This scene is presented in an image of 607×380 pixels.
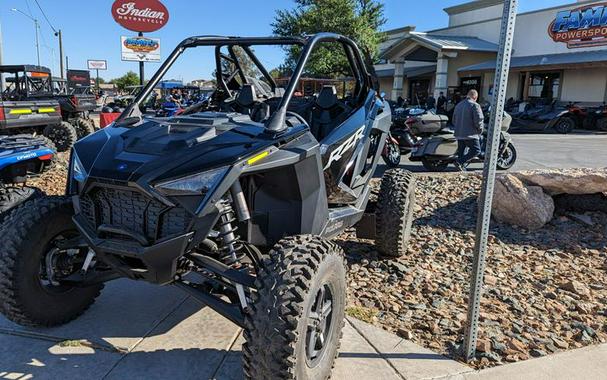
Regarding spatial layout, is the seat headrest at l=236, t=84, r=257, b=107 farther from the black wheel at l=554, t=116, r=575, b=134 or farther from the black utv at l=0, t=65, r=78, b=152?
the black wheel at l=554, t=116, r=575, b=134

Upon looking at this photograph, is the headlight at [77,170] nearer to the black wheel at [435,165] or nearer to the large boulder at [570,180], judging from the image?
the large boulder at [570,180]

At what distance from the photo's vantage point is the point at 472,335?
2.95 meters

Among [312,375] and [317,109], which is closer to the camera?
[312,375]

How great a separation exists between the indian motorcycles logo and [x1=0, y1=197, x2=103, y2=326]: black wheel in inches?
1007

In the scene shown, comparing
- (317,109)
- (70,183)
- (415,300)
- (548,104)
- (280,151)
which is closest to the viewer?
(280,151)

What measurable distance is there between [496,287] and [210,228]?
2767mm

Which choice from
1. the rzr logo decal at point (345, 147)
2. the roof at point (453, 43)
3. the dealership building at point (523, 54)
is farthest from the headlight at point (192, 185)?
the roof at point (453, 43)

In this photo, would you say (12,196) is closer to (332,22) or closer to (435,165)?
(435,165)

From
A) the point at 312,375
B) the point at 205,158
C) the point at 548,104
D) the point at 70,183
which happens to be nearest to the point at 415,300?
the point at 312,375

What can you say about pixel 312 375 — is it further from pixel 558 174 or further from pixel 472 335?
pixel 558 174

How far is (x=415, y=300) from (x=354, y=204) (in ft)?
2.92

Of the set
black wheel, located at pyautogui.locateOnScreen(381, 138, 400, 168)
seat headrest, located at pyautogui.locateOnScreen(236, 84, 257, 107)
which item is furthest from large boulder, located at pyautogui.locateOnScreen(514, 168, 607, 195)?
black wheel, located at pyautogui.locateOnScreen(381, 138, 400, 168)

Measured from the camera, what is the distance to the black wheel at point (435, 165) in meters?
9.63

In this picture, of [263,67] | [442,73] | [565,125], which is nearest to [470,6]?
[442,73]
